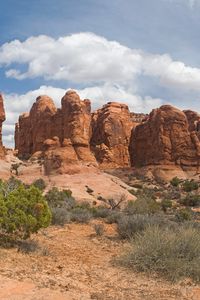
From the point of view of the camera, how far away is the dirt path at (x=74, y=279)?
7.50 m

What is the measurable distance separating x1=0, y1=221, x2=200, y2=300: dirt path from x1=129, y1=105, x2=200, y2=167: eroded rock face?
1961 inches

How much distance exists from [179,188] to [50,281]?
42.2 meters

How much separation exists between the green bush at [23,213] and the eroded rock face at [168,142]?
5003cm

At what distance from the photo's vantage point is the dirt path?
750cm

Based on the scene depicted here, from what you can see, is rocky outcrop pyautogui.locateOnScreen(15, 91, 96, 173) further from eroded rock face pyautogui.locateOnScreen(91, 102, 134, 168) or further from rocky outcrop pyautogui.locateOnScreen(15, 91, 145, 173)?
eroded rock face pyautogui.locateOnScreen(91, 102, 134, 168)

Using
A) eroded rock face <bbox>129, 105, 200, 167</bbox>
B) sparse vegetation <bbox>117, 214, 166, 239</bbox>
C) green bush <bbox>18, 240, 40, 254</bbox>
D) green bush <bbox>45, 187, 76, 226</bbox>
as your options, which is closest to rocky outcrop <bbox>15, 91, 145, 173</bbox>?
eroded rock face <bbox>129, 105, 200, 167</bbox>

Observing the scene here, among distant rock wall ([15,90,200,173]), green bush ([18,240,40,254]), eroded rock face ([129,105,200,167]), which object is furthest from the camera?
eroded rock face ([129,105,200,167])

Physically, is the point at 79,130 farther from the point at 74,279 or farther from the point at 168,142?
the point at 74,279

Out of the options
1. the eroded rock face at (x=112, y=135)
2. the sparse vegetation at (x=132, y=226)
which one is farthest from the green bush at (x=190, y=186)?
the sparse vegetation at (x=132, y=226)

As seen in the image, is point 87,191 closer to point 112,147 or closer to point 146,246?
point 146,246

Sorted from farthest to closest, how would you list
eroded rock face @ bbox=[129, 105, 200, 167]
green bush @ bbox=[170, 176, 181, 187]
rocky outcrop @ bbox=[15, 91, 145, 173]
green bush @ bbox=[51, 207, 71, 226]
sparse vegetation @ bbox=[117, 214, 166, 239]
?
eroded rock face @ bbox=[129, 105, 200, 167] < green bush @ bbox=[170, 176, 181, 187] < rocky outcrop @ bbox=[15, 91, 145, 173] < green bush @ bbox=[51, 207, 71, 226] < sparse vegetation @ bbox=[117, 214, 166, 239]

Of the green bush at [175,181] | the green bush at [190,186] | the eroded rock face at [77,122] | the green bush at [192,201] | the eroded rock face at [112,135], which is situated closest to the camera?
the green bush at [192,201]

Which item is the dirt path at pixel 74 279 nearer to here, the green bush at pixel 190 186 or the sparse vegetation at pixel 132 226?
the sparse vegetation at pixel 132 226

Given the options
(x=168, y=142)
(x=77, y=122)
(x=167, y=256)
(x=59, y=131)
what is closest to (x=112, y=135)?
(x=168, y=142)
